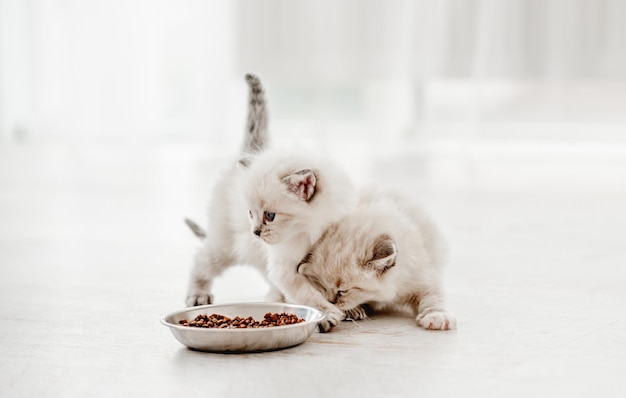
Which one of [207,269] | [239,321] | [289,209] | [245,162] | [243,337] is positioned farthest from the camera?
[207,269]

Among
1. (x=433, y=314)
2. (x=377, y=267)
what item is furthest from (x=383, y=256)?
(x=433, y=314)

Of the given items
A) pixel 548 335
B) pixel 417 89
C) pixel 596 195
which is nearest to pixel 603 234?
pixel 596 195

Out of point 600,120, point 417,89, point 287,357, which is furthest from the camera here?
point 417,89

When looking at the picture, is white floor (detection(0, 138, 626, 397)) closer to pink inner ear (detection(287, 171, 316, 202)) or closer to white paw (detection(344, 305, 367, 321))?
white paw (detection(344, 305, 367, 321))

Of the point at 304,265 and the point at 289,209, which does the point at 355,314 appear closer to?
the point at 304,265

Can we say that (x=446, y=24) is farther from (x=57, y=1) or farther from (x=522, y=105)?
(x=57, y=1)

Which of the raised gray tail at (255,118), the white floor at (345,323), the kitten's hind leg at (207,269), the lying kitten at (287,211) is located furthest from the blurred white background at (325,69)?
the lying kitten at (287,211)
